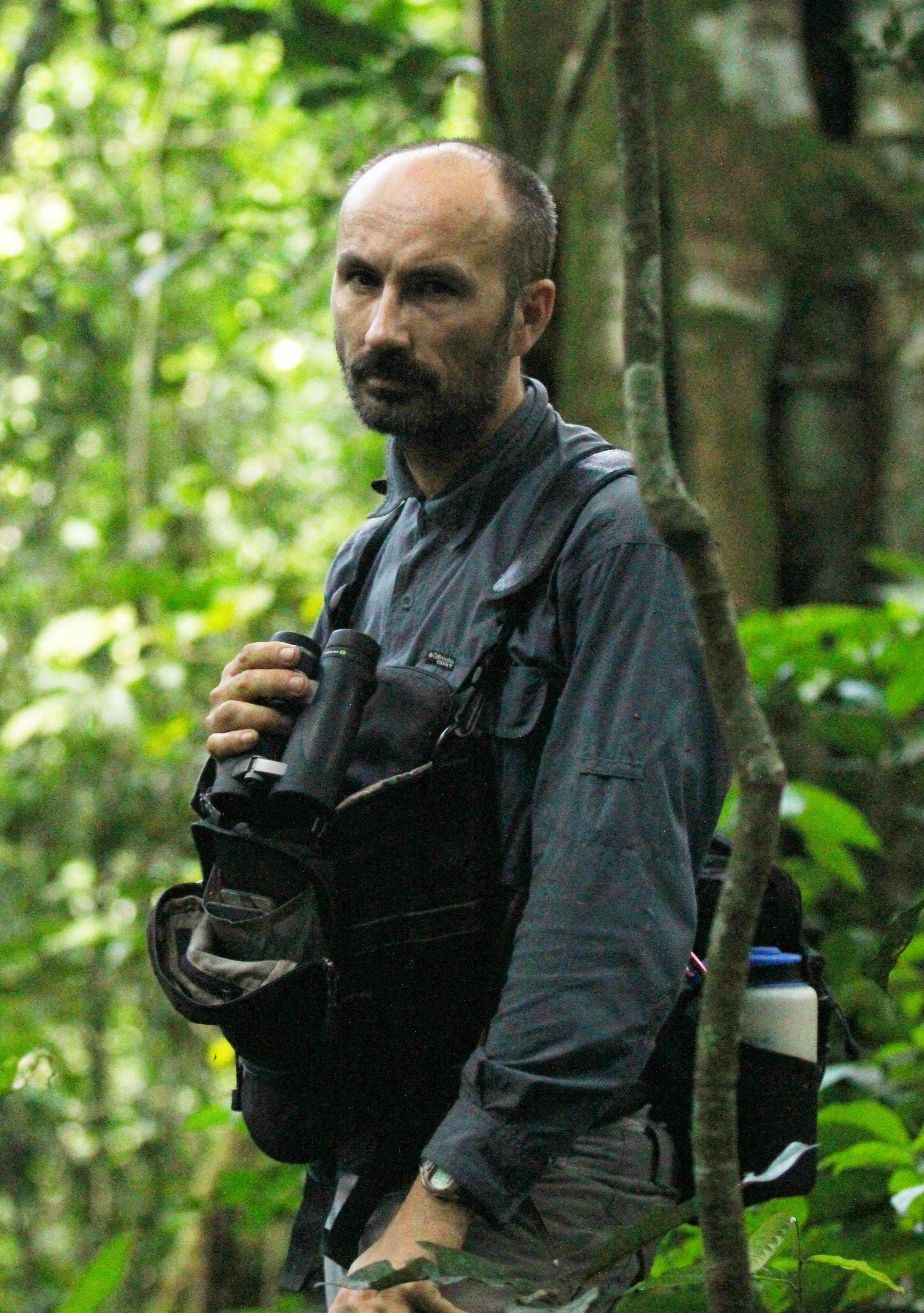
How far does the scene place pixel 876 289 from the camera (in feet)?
16.0

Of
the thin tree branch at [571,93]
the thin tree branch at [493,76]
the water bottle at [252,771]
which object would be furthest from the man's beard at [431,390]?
the thin tree branch at [571,93]

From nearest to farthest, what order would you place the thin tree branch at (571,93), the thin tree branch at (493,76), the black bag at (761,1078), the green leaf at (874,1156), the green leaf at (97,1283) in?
1. the black bag at (761,1078)
2. the green leaf at (874,1156)
3. the green leaf at (97,1283)
4. the thin tree branch at (493,76)
5. the thin tree branch at (571,93)

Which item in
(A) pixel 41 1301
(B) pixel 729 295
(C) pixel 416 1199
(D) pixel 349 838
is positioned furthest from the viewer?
(A) pixel 41 1301

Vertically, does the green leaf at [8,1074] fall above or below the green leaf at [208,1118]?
above

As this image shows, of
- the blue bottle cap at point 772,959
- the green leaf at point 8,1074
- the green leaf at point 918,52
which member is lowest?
the green leaf at point 8,1074

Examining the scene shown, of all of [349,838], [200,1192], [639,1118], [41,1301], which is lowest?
[41,1301]

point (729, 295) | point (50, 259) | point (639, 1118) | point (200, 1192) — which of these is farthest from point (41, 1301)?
point (639, 1118)

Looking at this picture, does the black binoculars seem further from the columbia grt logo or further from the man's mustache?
the man's mustache

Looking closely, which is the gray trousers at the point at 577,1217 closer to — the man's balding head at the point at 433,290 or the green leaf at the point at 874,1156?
the green leaf at the point at 874,1156

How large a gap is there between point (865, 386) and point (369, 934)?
3.60 meters

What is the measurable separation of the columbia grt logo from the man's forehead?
0.50 metres

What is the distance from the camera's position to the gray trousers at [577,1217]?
171 centimetres

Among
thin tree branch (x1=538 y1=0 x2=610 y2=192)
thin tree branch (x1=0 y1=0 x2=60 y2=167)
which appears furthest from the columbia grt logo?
thin tree branch (x1=0 y1=0 x2=60 y2=167)

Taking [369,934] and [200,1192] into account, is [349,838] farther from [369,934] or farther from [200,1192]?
[200,1192]
